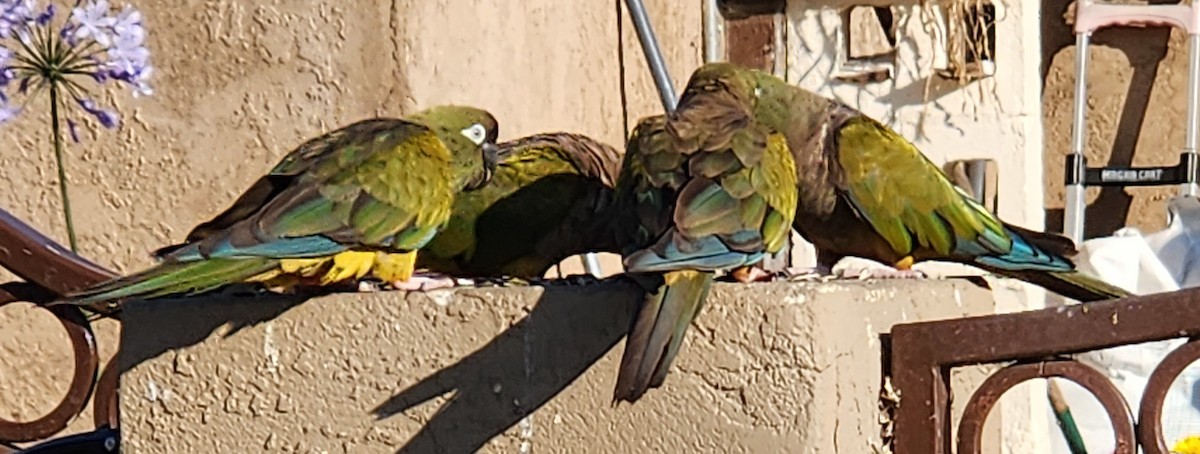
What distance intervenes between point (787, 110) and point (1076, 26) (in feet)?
8.77

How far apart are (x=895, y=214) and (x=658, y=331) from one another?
Result: 0.82 meters

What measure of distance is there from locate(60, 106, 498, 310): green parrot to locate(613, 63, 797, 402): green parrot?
1.09 ft

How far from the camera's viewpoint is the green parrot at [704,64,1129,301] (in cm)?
242

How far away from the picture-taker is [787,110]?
8.46ft

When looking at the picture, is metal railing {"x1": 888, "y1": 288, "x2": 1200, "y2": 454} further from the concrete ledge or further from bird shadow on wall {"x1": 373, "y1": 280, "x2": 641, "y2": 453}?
bird shadow on wall {"x1": 373, "y1": 280, "x2": 641, "y2": 453}

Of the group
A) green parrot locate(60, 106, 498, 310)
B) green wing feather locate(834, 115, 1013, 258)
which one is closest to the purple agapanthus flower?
green parrot locate(60, 106, 498, 310)

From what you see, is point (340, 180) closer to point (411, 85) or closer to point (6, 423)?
point (6, 423)

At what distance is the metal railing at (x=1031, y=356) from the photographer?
1.69 meters

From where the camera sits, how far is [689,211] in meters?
1.96

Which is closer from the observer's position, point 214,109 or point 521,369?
point 521,369

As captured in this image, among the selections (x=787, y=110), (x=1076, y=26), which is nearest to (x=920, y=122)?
(x=1076, y=26)

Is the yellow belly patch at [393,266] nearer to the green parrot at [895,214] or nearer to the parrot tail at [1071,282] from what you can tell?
the green parrot at [895,214]

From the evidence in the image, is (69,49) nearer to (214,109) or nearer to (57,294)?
(57,294)

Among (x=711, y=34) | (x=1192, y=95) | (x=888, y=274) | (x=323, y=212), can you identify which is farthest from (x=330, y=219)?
→ (x=1192, y=95)
